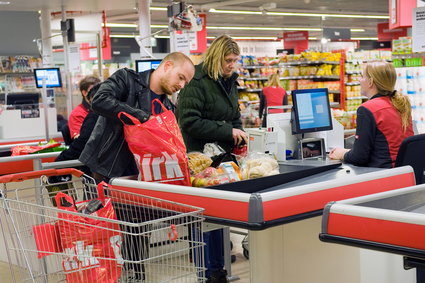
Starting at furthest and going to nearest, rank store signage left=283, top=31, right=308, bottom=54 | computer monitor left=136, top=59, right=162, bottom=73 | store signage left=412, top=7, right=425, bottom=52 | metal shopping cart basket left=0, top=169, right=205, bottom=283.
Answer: store signage left=283, top=31, right=308, bottom=54, computer monitor left=136, top=59, right=162, bottom=73, store signage left=412, top=7, right=425, bottom=52, metal shopping cart basket left=0, top=169, right=205, bottom=283

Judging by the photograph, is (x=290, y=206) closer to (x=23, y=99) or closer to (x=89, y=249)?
(x=89, y=249)

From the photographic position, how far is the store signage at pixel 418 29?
706 centimetres

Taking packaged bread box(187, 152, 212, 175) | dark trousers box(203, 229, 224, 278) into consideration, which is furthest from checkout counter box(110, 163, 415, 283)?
dark trousers box(203, 229, 224, 278)

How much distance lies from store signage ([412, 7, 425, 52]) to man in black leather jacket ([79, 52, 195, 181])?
4545mm

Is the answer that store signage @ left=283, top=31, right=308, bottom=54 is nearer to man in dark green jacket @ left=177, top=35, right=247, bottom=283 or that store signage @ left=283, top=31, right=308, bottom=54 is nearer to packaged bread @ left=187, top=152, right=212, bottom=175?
man in dark green jacket @ left=177, top=35, right=247, bottom=283

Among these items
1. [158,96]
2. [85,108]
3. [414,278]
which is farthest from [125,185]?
[85,108]

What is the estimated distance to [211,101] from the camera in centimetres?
393

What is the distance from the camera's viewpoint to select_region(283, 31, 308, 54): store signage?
24234 mm

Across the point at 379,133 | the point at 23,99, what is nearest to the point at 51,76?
the point at 23,99

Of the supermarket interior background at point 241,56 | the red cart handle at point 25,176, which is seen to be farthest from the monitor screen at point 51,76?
the red cart handle at point 25,176

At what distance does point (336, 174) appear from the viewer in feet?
Answer: 11.1

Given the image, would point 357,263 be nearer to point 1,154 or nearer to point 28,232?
point 28,232

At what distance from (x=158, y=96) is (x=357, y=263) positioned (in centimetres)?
141

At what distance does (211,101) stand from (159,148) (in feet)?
3.23
